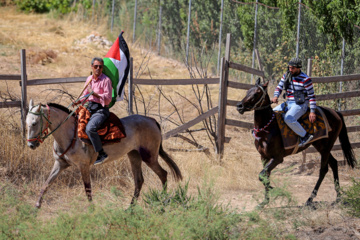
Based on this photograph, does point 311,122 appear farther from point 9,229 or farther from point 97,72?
point 9,229

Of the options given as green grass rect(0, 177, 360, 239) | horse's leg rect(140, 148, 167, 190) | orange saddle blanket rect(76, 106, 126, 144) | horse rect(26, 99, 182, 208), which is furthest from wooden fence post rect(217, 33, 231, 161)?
green grass rect(0, 177, 360, 239)

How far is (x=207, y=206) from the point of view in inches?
221

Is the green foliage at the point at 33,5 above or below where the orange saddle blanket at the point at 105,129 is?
above

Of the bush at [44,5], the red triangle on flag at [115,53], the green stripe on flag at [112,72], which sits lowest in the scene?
the green stripe on flag at [112,72]

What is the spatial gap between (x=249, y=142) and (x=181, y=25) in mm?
10195

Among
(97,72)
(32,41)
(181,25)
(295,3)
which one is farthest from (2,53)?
(97,72)

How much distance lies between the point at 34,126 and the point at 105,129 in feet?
3.11

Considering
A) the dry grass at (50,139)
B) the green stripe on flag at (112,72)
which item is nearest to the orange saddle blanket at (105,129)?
the green stripe on flag at (112,72)

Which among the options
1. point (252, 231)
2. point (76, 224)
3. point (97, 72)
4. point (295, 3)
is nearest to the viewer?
point (76, 224)

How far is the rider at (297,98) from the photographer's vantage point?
304 inches

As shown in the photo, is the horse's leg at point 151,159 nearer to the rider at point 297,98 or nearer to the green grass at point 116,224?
the green grass at point 116,224

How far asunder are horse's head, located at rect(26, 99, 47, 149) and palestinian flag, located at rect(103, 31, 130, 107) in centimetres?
112

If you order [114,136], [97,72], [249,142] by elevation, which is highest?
[97,72]

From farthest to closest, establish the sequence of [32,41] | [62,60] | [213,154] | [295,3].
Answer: [32,41] → [62,60] → [295,3] → [213,154]
